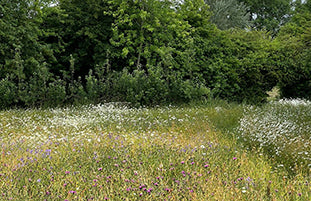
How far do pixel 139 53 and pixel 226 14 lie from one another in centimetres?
1498

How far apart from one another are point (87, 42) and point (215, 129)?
8839 millimetres

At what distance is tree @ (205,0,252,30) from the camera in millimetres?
26172

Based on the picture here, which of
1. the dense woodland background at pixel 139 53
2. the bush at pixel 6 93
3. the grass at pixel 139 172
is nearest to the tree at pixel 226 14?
the dense woodland background at pixel 139 53

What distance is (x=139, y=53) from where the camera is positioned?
14016mm

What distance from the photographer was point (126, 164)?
451cm

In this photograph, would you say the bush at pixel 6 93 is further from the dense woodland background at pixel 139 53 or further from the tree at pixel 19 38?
the tree at pixel 19 38

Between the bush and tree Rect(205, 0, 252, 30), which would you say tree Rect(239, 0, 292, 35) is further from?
the bush

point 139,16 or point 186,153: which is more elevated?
point 139,16

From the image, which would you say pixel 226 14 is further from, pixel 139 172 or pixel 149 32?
pixel 139 172

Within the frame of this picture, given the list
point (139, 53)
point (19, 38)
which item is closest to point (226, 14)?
point (139, 53)

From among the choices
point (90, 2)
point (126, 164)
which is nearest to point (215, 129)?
point (126, 164)

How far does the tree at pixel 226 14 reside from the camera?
26172 mm

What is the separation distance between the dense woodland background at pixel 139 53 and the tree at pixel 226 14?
9.65m

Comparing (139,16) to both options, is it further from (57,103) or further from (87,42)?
(57,103)
